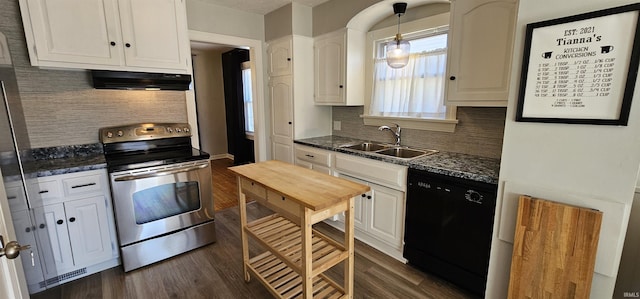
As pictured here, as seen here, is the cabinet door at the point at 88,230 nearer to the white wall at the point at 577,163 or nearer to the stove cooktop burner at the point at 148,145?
the stove cooktop burner at the point at 148,145

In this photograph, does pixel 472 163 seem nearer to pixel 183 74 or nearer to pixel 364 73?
pixel 364 73

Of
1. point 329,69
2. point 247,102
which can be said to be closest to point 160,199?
point 329,69

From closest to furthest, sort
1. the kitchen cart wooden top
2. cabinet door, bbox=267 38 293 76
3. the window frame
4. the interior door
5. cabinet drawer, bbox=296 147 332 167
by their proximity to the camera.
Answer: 1. the interior door
2. the kitchen cart wooden top
3. the window frame
4. cabinet drawer, bbox=296 147 332 167
5. cabinet door, bbox=267 38 293 76

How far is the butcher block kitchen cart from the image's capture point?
4.92 feet

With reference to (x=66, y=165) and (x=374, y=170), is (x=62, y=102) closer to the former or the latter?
(x=66, y=165)

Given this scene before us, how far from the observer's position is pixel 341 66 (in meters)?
2.97

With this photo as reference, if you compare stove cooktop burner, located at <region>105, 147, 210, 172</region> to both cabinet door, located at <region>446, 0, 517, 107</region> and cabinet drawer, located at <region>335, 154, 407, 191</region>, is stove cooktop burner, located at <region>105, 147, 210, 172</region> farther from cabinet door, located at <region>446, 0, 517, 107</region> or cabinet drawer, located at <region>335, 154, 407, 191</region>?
cabinet door, located at <region>446, 0, 517, 107</region>

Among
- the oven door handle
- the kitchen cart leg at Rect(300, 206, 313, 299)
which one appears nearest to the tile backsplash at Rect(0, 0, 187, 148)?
the oven door handle

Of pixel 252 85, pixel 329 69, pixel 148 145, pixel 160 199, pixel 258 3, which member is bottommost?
pixel 160 199

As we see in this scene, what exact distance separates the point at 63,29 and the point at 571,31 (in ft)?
10.2

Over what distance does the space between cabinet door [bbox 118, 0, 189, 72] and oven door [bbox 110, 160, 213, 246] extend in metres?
0.94

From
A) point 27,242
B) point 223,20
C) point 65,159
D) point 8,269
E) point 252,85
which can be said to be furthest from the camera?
point 252,85

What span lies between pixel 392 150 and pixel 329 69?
1.17 meters

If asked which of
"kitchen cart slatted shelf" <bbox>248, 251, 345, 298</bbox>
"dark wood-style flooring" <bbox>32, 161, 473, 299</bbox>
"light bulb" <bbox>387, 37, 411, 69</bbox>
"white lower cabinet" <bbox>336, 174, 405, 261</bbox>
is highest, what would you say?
"light bulb" <bbox>387, 37, 411, 69</bbox>
